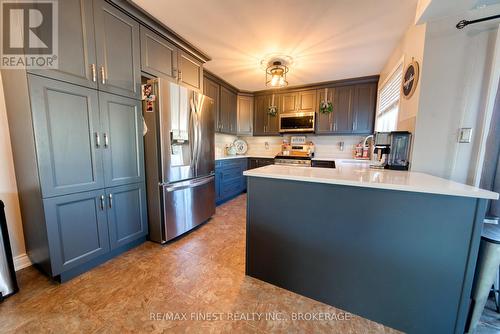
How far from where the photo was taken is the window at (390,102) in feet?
7.58

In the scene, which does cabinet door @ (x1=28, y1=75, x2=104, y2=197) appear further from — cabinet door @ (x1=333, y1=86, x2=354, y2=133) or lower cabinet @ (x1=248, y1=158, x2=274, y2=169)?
cabinet door @ (x1=333, y1=86, x2=354, y2=133)

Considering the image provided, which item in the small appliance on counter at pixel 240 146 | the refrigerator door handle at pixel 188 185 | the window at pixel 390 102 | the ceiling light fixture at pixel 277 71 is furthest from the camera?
the small appliance on counter at pixel 240 146

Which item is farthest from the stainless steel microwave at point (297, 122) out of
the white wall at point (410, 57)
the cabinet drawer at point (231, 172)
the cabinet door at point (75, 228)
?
the cabinet door at point (75, 228)

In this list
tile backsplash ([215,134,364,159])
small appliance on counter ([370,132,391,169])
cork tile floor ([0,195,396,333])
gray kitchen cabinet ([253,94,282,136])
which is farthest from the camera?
gray kitchen cabinet ([253,94,282,136])

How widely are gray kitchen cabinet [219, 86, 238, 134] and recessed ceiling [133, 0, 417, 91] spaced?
91 centimetres

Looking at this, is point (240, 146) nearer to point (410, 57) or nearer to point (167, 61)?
point (167, 61)

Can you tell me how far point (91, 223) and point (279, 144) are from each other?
394 cm

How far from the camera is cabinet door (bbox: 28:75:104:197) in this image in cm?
130

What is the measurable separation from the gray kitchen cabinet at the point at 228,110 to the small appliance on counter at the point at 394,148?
9.22 ft

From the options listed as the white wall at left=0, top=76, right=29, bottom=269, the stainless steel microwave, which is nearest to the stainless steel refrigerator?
the white wall at left=0, top=76, right=29, bottom=269

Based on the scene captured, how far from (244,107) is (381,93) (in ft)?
9.05

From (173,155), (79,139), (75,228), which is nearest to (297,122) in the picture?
(173,155)

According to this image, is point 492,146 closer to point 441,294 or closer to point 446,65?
point 446,65

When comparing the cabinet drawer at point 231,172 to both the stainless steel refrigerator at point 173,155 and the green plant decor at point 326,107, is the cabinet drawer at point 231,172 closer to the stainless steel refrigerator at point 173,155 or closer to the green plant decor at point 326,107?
the stainless steel refrigerator at point 173,155
